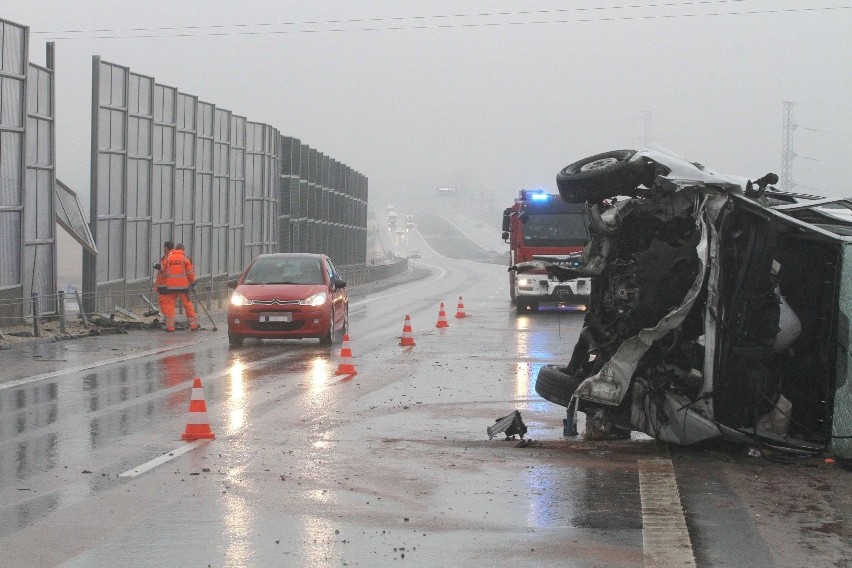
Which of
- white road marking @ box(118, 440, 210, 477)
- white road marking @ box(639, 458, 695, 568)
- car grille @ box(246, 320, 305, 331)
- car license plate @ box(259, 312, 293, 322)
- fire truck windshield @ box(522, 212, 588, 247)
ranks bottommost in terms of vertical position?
white road marking @ box(118, 440, 210, 477)

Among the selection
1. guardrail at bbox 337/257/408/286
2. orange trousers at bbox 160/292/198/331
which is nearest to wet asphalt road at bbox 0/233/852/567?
orange trousers at bbox 160/292/198/331

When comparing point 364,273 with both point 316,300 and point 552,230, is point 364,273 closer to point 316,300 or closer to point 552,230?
point 552,230

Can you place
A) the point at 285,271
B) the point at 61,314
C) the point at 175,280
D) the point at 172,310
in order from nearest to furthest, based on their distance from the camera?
the point at 285,271 < the point at 61,314 < the point at 172,310 < the point at 175,280

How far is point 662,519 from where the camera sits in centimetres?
816

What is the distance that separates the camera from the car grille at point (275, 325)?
22.1 meters

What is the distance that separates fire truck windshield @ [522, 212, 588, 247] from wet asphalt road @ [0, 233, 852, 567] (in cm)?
1781

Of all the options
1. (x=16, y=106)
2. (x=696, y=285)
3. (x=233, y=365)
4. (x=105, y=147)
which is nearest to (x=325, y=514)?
(x=696, y=285)

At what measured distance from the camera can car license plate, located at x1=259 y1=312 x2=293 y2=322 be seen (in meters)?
22.1

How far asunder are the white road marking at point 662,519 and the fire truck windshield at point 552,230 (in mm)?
24058

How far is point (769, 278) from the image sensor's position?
1039cm

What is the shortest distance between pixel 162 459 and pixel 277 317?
11.7m

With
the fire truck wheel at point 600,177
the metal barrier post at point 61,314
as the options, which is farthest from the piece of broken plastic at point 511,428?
the metal barrier post at point 61,314

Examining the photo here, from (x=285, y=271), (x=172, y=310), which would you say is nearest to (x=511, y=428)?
(x=285, y=271)

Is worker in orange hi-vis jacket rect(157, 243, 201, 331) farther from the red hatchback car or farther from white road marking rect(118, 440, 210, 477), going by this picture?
white road marking rect(118, 440, 210, 477)
